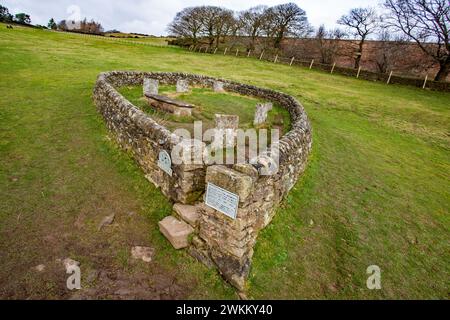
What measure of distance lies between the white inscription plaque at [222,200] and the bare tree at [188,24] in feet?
144

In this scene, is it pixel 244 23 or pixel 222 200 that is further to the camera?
pixel 244 23

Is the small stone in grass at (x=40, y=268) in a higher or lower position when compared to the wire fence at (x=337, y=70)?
lower

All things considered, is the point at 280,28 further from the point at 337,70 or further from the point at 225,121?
the point at 225,121

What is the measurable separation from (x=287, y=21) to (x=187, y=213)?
136 feet

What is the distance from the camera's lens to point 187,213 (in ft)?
15.1

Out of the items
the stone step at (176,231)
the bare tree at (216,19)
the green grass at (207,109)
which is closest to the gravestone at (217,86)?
the green grass at (207,109)

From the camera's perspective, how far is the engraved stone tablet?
5080mm

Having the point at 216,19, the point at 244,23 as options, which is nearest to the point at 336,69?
the point at 244,23

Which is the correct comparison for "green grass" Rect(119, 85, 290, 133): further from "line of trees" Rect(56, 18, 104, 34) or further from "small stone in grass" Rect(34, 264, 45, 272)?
"line of trees" Rect(56, 18, 104, 34)

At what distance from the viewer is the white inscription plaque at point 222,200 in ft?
11.9

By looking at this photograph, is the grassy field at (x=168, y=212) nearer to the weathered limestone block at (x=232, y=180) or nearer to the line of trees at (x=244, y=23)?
the weathered limestone block at (x=232, y=180)

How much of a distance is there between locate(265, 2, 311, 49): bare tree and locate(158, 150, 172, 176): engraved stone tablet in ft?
131

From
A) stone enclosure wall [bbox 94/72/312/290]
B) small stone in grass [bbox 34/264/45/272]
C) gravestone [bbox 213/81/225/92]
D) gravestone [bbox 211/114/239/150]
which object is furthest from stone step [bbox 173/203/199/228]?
gravestone [bbox 213/81/225/92]
